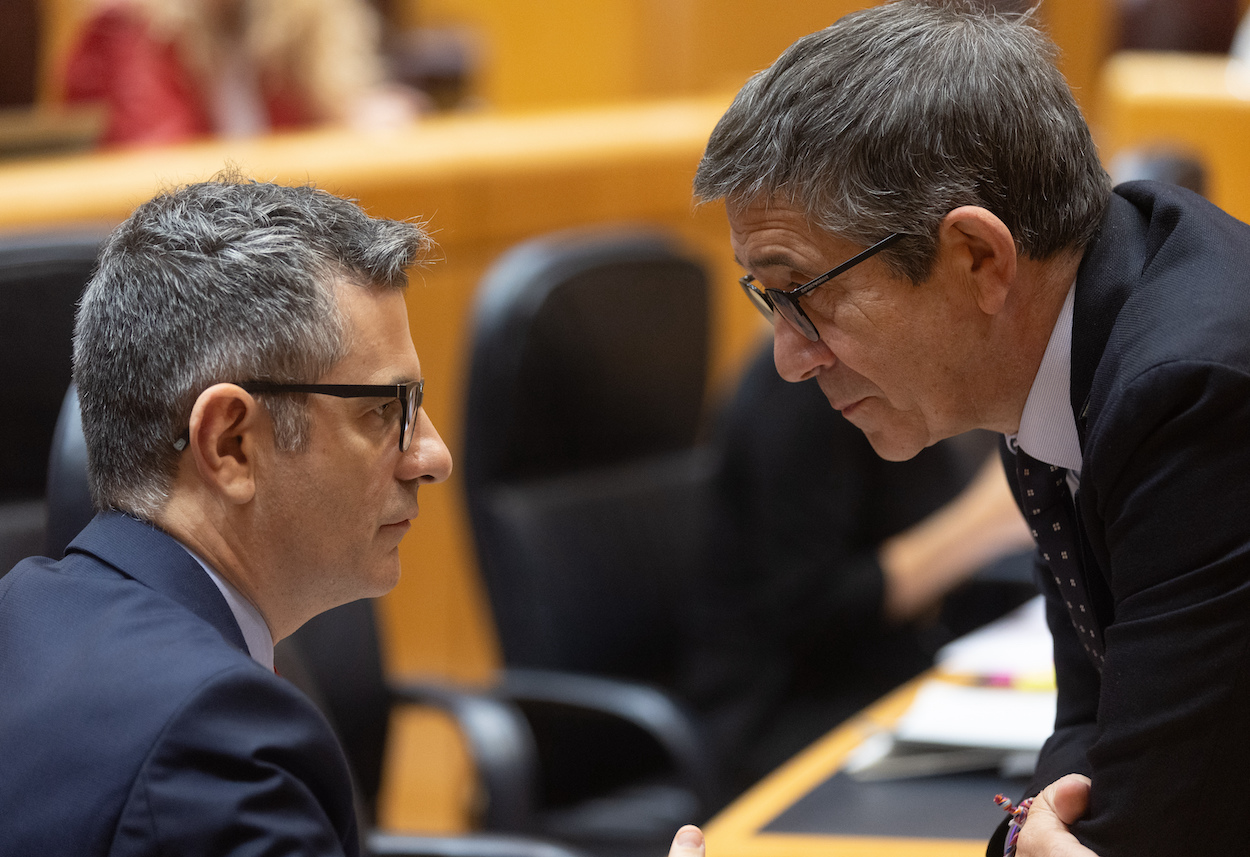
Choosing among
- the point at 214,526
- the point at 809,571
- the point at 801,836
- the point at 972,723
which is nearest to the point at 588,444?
the point at 809,571

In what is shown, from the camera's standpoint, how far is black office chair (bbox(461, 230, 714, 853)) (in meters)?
2.20

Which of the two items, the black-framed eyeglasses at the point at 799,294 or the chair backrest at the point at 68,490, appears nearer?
the black-framed eyeglasses at the point at 799,294

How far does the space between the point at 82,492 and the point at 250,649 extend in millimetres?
269

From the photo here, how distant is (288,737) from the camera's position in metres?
0.90

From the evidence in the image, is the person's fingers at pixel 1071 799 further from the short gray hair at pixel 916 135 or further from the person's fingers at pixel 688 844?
the short gray hair at pixel 916 135

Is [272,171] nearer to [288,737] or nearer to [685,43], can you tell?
[288,737]

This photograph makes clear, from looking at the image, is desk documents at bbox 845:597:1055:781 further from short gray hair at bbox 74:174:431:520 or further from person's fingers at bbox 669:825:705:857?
short gray hair at bbox 74:174:431:520

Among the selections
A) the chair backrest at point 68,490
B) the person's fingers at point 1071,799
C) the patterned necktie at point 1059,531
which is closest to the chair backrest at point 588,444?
the chair backrest at point 68,490

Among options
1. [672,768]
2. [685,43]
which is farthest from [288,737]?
[685,43]

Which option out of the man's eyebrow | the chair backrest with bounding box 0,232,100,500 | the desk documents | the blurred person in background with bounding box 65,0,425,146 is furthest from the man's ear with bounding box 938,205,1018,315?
the blurred person in background with bounding box 65,0,425,146

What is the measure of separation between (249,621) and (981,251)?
642 millimetres

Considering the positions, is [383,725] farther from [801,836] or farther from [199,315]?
[199,315]

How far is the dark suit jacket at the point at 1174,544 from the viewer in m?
0.93

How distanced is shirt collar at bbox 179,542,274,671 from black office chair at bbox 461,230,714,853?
3.42 ft
